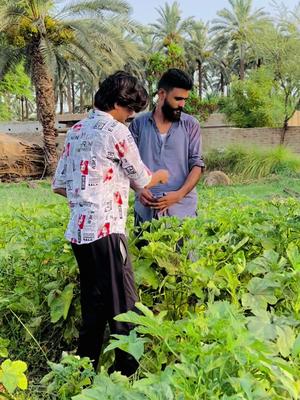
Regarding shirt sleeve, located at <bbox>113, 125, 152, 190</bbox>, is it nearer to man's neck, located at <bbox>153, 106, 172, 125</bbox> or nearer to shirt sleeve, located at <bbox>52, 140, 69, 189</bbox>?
shirt sleeve, located at <bbox>52, 140, 69, 189</bbox>

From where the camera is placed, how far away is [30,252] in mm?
3070

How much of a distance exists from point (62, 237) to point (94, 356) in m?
0.62

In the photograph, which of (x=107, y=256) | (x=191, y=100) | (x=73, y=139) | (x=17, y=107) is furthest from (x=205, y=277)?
(x=17, y=107)

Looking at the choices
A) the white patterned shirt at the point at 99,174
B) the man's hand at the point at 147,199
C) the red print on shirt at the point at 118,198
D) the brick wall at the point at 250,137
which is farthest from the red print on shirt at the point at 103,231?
the brick wall at the point at 250,137

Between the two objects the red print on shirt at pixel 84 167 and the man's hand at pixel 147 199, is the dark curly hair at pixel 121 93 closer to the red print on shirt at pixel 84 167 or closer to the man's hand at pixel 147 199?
the red print on shirt at pixel 84 167

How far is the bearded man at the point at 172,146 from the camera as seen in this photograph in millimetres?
3416

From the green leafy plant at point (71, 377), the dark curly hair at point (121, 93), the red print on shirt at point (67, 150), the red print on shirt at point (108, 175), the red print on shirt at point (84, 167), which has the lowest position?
the green leafy plant at point (71, 377)

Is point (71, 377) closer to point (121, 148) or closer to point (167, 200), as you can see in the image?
point (121, 148)

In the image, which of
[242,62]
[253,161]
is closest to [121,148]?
[253,161]

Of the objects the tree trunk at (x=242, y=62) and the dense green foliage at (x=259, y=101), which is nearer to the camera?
the dense green foliage at (x=259, y=101)

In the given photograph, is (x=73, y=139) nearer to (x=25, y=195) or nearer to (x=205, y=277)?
(x=205, y=277)

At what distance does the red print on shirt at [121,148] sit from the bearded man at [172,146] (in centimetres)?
77

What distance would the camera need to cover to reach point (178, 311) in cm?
269

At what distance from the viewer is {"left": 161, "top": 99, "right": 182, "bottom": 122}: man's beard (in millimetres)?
3469
